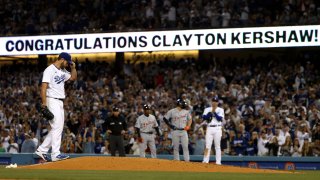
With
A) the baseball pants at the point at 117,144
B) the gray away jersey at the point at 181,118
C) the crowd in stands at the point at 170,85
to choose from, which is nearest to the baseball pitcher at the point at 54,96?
the gray away jersey at the point at 181,118

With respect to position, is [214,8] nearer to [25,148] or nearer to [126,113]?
[126,113]

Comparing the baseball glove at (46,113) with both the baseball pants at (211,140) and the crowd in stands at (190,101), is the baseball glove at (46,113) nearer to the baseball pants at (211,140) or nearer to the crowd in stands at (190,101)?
the baseball pants at (211,140)

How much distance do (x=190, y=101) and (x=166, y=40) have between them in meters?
2.99

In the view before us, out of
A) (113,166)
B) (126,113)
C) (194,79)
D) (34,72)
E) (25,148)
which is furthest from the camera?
(34,72)

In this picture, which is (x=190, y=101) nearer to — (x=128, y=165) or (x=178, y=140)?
(x=178, y=140)

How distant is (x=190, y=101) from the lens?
82.9 feet

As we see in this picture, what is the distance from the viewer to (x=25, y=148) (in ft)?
77.5

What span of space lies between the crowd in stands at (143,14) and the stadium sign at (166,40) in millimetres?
366

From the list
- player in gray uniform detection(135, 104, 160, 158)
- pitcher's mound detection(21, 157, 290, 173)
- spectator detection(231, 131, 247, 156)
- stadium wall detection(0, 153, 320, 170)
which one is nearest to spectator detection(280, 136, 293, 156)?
stadium wall detection(0, 153, 320, 170)

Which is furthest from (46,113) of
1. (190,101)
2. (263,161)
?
(190,101)

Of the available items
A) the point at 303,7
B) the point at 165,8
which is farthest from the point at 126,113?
the point at 303,7

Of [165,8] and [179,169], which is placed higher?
[165,8]

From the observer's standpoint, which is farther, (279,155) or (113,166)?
(279,155)

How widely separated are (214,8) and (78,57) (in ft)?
23.1
